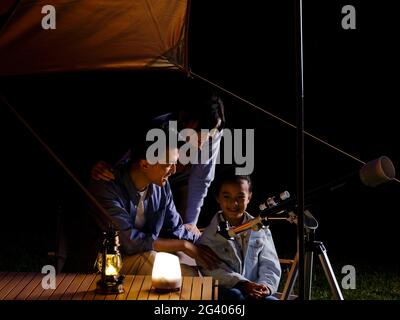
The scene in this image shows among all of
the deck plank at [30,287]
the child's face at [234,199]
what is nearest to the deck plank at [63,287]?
the deck plank at [30,287]

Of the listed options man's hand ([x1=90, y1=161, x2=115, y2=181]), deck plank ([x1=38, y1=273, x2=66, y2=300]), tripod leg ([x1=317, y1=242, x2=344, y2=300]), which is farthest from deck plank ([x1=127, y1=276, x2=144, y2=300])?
tripod leg ([x1=317, y1=242, x2=344, y2=300])

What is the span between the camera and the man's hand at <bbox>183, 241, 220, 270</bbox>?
140 inches

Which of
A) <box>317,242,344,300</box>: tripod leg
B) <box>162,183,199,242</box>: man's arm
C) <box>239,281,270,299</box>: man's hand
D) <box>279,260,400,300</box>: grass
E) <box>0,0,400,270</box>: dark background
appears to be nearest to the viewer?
<box>317,242,344,300</box>: tripod leg

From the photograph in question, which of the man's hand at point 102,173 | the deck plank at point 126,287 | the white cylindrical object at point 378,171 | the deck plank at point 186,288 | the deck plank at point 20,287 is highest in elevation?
the white cylindrical object at point 378,171

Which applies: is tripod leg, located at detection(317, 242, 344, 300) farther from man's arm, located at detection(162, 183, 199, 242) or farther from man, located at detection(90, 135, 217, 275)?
man's arm, located at detection(162, 183, 199, 242)

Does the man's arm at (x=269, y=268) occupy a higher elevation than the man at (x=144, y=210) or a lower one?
lower

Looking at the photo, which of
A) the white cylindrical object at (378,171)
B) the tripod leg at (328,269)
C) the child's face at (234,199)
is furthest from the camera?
the child's face at (234,199)

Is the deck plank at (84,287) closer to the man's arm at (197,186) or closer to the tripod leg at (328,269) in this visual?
the tripod leg at (328,269)

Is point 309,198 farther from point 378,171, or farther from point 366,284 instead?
point 366,284

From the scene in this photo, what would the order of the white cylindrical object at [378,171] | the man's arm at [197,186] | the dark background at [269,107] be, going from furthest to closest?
the dark background at [269,107], the man's arm at [197,186], the white cylindrical object at [378,171]

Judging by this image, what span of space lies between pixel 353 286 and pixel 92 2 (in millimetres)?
2827

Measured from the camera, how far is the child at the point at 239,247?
3.56 metres

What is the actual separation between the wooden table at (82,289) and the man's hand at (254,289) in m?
0.39

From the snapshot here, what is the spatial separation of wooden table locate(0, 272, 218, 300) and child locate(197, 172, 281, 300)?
53cm
